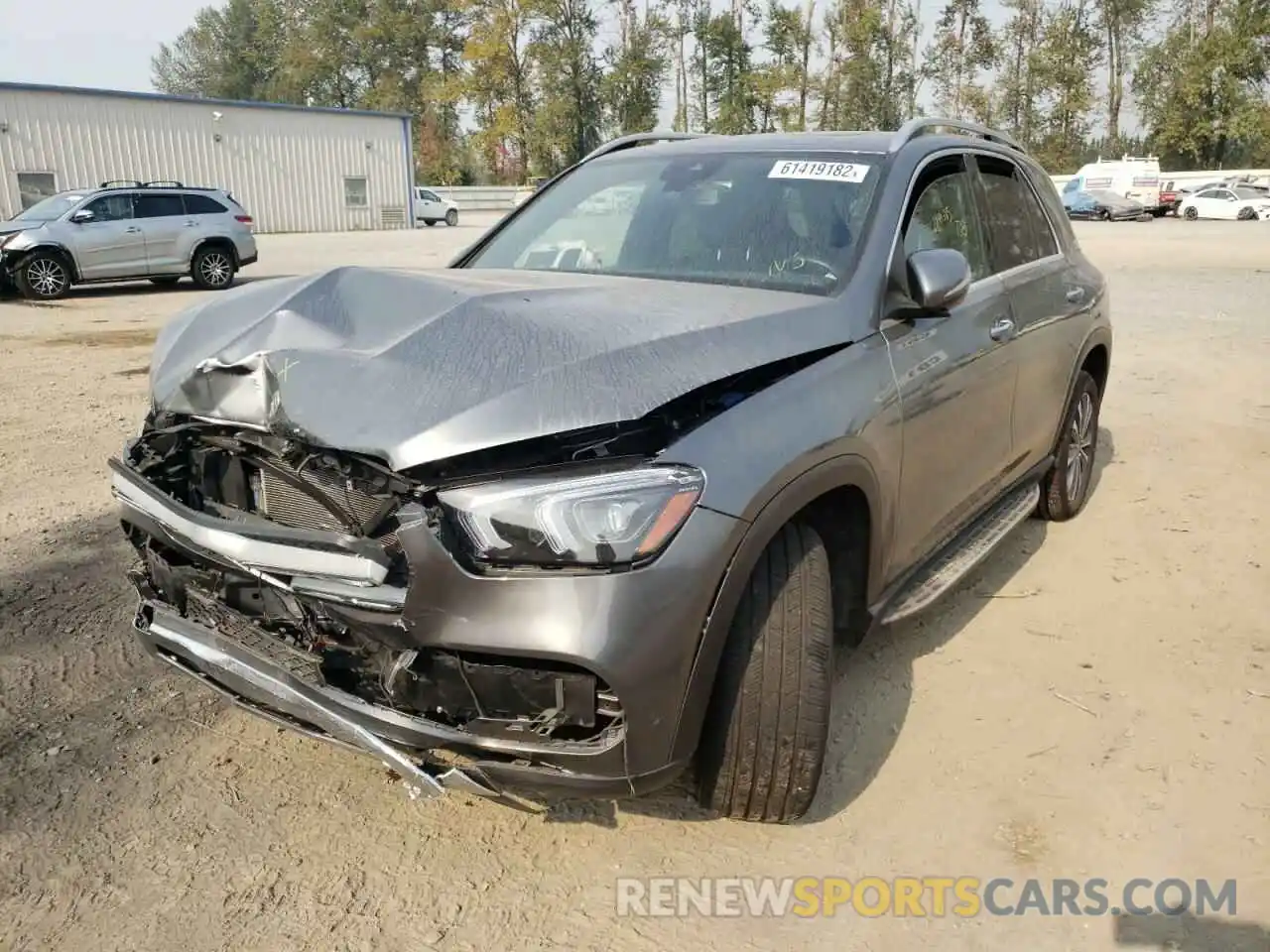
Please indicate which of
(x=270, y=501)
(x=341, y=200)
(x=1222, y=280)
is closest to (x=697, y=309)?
(x=270, y=501)

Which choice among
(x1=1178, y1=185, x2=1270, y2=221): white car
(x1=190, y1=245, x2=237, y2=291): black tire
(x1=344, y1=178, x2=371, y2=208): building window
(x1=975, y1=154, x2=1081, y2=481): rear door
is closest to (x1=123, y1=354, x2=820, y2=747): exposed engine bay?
(x1=975, y1=154, x2=1081, y2=481): rear door

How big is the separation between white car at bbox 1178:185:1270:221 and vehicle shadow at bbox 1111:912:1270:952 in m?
41.7

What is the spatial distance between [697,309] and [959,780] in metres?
1.56

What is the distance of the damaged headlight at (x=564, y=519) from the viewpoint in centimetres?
208

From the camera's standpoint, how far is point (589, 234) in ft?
12.5

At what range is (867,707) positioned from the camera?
10.8 feet

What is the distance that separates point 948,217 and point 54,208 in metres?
16.1

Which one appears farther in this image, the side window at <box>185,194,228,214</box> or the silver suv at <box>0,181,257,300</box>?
the side window at <box>185,194,228,214</box>

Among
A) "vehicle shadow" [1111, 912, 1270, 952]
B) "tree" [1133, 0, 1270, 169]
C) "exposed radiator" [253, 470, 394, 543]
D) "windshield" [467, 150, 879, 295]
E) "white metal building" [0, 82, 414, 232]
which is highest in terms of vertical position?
"tree" [1133, 0, 1270, 169]

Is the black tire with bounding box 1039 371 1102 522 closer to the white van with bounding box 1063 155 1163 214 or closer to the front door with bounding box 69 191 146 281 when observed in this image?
the front door with bounding box 69 191 146 281

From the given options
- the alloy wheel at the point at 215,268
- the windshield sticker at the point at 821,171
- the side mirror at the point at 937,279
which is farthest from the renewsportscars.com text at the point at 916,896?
the alloy wheel at the point at 215,268

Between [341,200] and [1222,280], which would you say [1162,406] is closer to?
[1222,280]

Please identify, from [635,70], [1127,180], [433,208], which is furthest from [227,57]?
[1127,180]

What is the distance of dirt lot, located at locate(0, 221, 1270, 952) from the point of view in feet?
7.80
